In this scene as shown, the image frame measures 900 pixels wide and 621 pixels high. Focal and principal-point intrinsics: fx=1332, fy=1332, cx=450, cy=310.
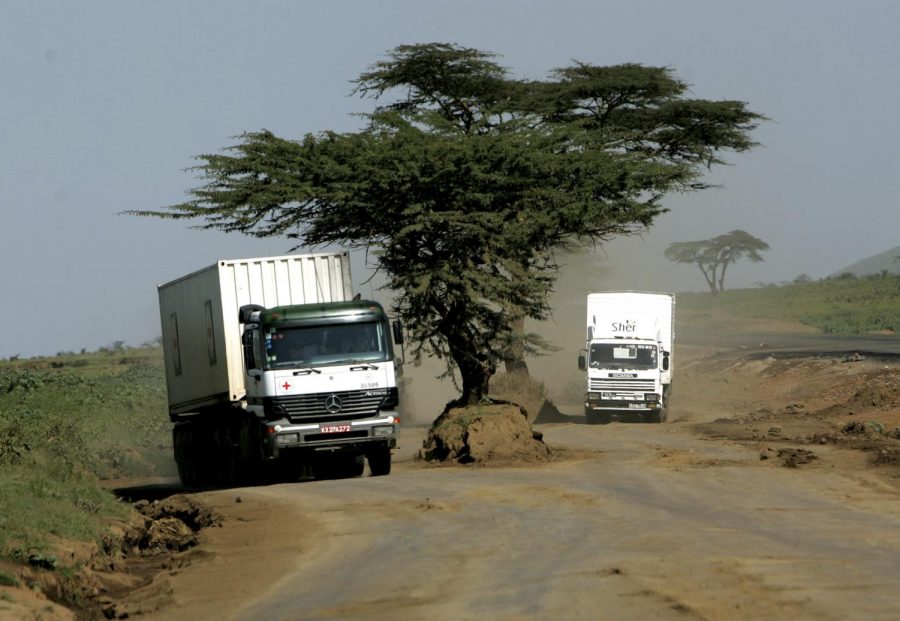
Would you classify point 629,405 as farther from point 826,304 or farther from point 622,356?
point 826,304

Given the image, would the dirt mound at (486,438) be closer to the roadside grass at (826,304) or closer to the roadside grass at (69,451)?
the roadside grass at (69,451)

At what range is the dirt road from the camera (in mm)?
11328

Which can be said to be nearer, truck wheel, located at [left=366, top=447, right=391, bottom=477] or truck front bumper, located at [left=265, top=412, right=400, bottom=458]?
truck front bumper, located at [left=265, top=412, right=400, bottom=458]

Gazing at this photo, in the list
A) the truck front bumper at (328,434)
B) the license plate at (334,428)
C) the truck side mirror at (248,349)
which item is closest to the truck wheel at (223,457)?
the truck side mirror at (248,349)

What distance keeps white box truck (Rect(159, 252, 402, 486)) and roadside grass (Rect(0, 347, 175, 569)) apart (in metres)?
2.79

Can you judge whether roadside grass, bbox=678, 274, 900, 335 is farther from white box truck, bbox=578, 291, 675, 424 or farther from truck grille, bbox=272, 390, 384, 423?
truck grille, bbox=272, 390, 384, 423

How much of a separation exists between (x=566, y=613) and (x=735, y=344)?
202ft

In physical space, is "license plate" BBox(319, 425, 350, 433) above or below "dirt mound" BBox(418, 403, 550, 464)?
above

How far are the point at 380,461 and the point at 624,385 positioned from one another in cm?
1552

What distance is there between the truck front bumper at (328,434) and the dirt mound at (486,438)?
11.1 ft

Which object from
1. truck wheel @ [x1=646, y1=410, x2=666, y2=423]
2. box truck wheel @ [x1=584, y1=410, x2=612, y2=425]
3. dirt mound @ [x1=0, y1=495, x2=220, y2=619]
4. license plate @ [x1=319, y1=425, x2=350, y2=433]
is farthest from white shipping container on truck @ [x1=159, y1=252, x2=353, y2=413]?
truck wheel @ [x1=646, y1=410, x2=666, y2=423]

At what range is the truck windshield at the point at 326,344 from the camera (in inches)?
901

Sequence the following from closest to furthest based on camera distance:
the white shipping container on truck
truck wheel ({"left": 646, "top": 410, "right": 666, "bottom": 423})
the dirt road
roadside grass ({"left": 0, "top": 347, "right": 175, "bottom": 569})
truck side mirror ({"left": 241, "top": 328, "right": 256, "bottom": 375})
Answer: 1. the dirt road
2. roadside grass ({"left": 0, "top": 347, "right": 175, "bottom": 569})
3. truck side mirror ({"left": 241, "top": 328, "right": 256, "bottom": 375})
4. the white shipping container on truck
5. truck wheel ({"left": 646, "top": 410, "right": 666, "bottom": 423})

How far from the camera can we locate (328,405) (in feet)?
75.2
